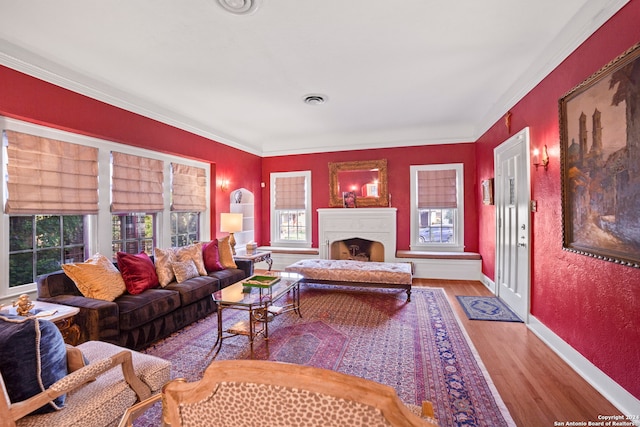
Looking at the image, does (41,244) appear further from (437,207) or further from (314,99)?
(437,207)

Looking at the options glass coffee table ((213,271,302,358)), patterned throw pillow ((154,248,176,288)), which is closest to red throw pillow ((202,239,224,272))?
patterned throw pillow ((154,248,176,288))

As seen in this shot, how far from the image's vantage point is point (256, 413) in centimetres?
73

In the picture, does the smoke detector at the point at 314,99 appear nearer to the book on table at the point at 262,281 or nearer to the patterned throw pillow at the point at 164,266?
the book on table at the point at 262,281

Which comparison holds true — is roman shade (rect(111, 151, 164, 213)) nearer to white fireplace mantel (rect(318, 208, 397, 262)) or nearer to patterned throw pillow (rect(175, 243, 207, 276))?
patterned throw pillow (rect(175, 243, 207, 276))

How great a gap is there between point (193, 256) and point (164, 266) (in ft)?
1.62

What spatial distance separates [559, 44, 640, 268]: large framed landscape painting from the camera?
183 cm

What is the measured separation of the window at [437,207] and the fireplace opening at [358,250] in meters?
0.72

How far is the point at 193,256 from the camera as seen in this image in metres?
4.05

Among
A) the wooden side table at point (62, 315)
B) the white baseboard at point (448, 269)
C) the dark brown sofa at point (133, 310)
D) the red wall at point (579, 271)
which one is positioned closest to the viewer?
the red wall at point (579, 271)

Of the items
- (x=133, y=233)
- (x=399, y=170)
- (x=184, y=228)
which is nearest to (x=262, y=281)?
(x=133, y=233)

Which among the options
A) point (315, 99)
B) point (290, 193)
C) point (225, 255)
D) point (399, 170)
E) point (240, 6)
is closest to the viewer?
point (240, 6)

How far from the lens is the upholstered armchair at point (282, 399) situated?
2.16 ft

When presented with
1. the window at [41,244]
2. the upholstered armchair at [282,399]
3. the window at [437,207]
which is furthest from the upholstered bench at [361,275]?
the upholstered armchair at [282,399]

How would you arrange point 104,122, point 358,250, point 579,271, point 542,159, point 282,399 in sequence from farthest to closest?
point 358,250 → point 104,122 → point 542,159 → point 579,271 → point 282,399
